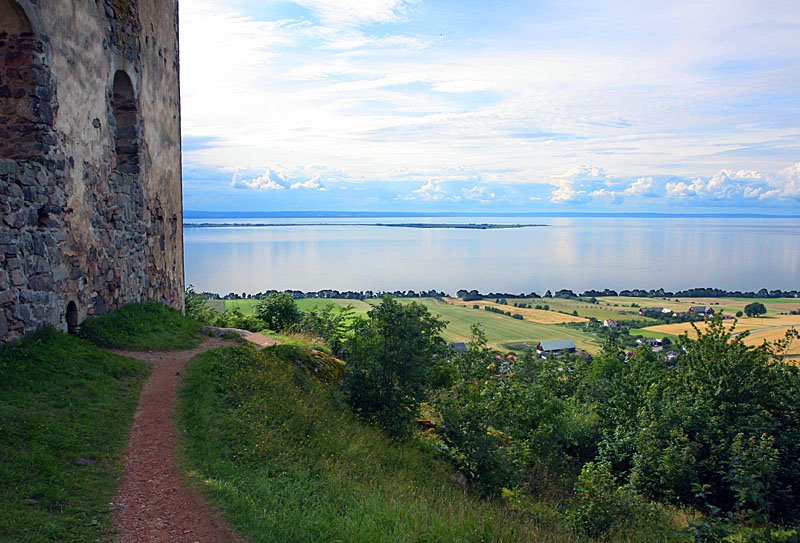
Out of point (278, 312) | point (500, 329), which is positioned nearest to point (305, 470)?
point (278, 312)

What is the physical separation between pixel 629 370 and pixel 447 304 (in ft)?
86.8

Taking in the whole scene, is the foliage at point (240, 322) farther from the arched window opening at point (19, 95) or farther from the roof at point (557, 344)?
the roof at point (557, 344)

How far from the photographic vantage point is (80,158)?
945 centimetres

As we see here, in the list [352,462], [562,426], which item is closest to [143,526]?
[352,462]

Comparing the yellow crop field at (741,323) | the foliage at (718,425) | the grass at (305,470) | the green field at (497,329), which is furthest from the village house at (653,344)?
the grass at (305,470)

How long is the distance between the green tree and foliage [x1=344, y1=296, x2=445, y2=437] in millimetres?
6492

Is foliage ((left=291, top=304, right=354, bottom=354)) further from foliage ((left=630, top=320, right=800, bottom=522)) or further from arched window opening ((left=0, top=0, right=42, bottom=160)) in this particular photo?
arched window opening ((left=0, top=0, right=42, bottom=160))

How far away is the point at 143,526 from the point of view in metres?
4.33

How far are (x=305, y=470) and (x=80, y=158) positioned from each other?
6.76 metres

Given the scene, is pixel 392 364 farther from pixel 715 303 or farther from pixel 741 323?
pixel 715 303

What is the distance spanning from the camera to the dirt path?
4273 mm

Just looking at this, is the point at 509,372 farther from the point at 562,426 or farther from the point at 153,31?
the point at 153,31

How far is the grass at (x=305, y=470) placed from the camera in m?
4.59

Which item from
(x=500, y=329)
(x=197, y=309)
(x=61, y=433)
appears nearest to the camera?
(x=61, y=433)
